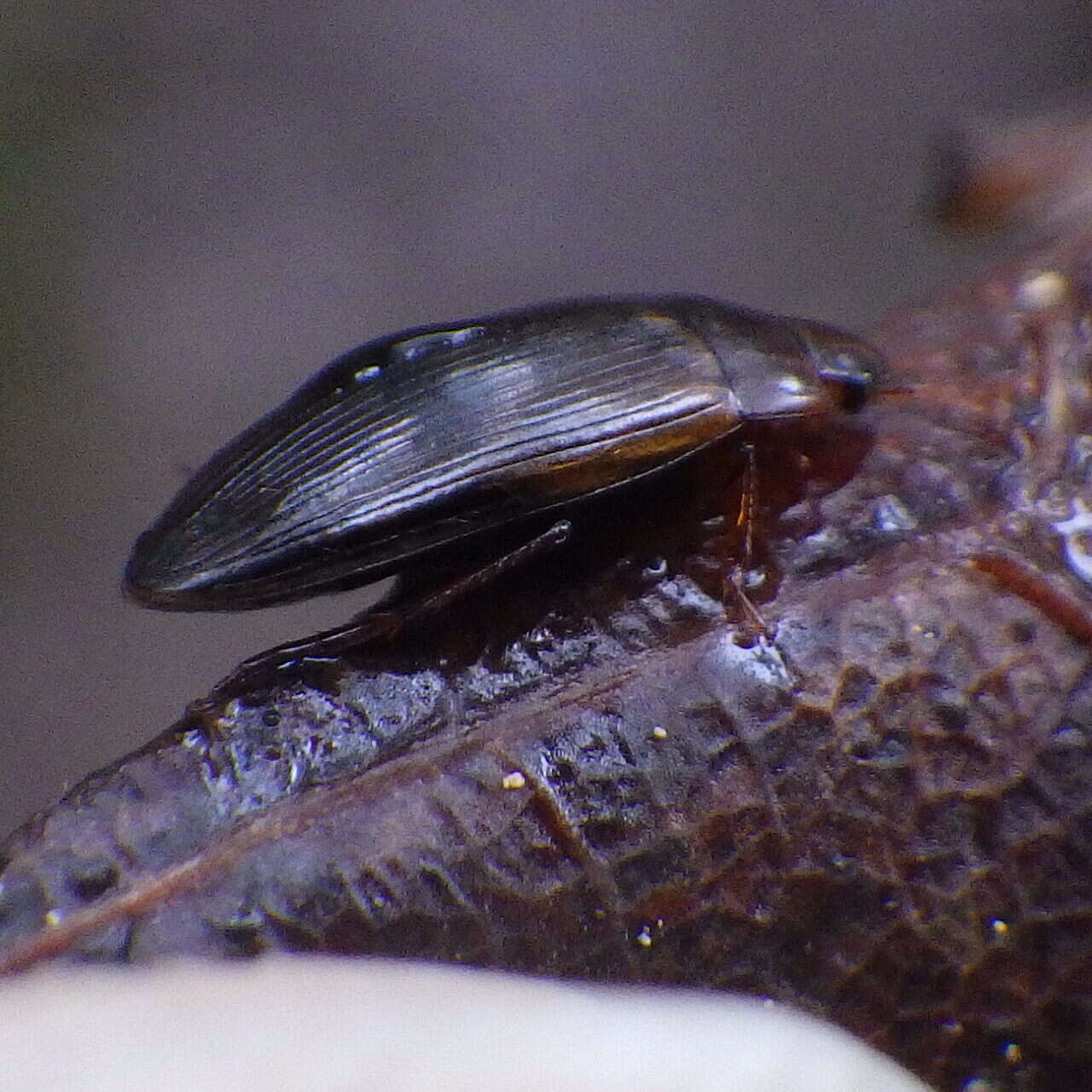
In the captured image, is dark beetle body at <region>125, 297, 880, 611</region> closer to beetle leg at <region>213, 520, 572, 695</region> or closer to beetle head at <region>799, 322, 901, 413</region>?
beetle head at <region>799, 322, 901, 413</region>

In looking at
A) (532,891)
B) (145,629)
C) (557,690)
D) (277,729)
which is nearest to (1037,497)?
(557,690)

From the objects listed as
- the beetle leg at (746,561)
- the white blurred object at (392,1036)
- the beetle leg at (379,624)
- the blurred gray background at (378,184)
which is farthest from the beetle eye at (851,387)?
the blurred gray background at (378,184)

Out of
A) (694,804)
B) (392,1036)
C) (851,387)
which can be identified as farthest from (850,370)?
(392,1036)

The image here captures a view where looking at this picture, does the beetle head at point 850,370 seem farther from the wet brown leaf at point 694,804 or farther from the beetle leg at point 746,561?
the wet brown leaf at point 694,804

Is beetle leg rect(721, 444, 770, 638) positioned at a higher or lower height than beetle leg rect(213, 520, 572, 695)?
lower

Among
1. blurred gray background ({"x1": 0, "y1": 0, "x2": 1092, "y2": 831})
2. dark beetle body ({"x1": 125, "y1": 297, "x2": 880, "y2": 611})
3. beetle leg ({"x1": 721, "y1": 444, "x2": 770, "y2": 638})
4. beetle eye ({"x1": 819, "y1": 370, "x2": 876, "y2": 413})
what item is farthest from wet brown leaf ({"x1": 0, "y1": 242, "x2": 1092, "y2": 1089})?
blurred gray background ({"x1": 0, "y1": 0, "x2": 1092, "y2": 831})
